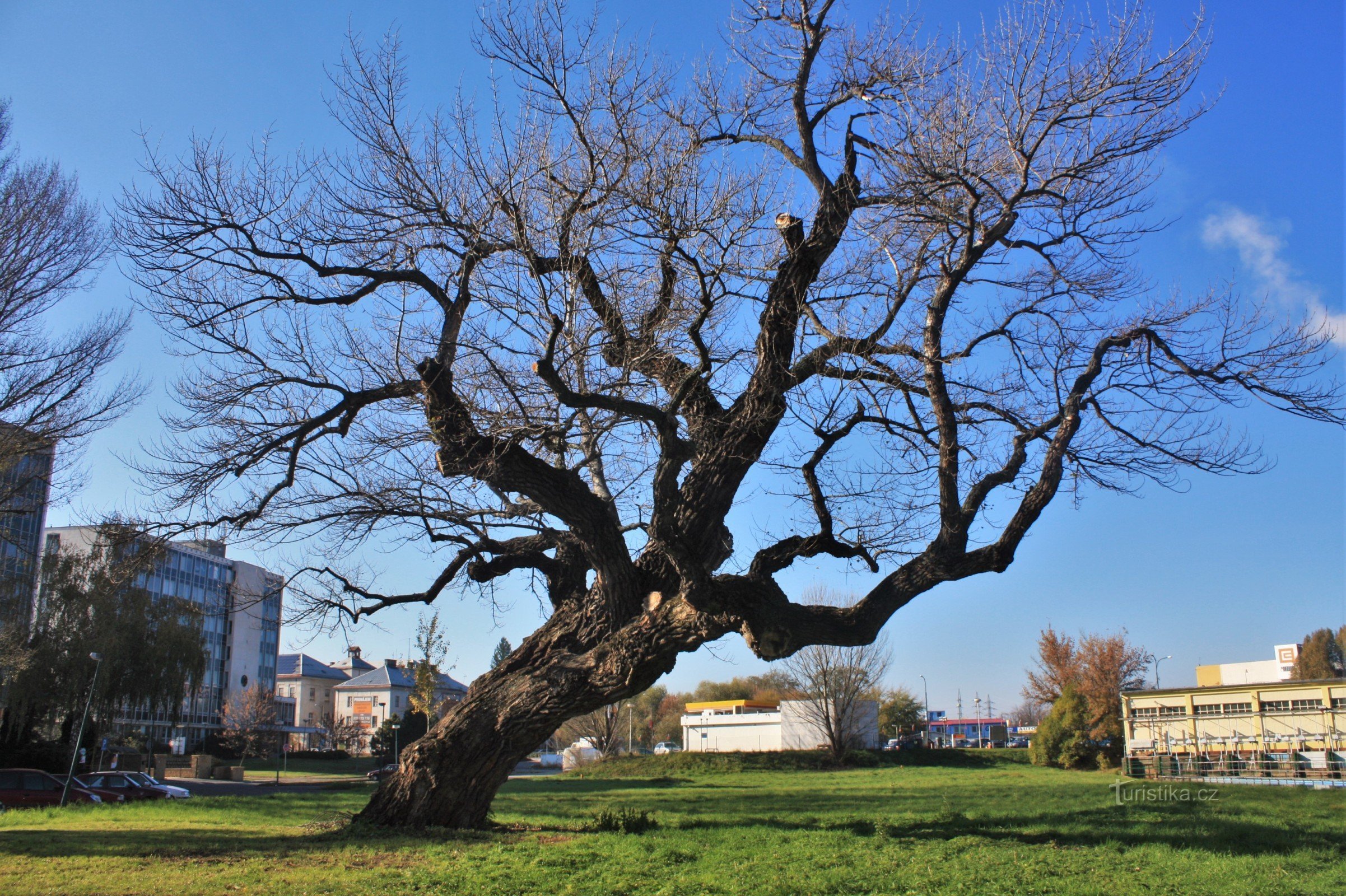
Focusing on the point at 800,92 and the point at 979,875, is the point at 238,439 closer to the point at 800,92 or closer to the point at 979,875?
the point at 800,92

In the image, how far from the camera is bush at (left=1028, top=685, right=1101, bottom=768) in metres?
37.6

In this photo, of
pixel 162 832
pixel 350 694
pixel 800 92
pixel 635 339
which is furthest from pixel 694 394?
pixel 350 694

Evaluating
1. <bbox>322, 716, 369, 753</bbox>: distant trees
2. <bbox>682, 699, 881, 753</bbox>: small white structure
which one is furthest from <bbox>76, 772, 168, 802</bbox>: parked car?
<bbox>322, 716, 369, 753</bbox>: distant trees

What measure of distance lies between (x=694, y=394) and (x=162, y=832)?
29.5ft

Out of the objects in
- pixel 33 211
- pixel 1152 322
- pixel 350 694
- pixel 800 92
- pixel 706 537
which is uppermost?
pixel 33 211

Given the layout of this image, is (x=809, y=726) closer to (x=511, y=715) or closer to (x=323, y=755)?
(x=323, y=755)

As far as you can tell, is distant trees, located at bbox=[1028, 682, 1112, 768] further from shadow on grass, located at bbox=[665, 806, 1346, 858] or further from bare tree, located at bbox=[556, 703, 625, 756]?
shadow on grass, located at bbox=[665, 806, 1346, 858]

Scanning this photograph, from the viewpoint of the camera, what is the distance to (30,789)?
2012 centimetres

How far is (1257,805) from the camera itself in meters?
14.6

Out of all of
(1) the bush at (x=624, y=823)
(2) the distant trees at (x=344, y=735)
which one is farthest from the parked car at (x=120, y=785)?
(2) the distant trees at (x=344, y=735)

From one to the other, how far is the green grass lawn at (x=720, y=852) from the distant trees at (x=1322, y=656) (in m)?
48.2

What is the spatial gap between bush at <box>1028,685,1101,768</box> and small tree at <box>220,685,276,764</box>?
3993 cm

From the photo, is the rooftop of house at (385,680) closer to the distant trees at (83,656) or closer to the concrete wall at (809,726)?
the concrete wall at (809,726)

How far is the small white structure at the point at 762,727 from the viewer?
4641 cm
